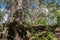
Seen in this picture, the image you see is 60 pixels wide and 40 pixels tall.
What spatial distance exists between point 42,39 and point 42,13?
137 cm

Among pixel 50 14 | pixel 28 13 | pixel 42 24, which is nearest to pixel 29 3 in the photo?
pixel 28 13

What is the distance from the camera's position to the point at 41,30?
6.32m

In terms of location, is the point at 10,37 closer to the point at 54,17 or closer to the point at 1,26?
the point at 1,26

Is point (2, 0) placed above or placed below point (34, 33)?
above

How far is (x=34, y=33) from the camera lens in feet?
20.4

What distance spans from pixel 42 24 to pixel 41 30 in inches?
9.5

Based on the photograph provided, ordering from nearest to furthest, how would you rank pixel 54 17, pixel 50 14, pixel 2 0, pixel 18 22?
pixel 18 22, pixel 54 17, pixel 50 14, pixel 2 0

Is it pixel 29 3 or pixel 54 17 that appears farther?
pixel 29 3

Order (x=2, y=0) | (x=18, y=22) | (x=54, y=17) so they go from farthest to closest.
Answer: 1. (x=2, y=0)
2. (x=54, y=17)
3. (x=18, y=22)

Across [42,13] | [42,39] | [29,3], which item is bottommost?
[42,39]

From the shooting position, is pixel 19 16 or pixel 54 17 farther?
pixel 54 17

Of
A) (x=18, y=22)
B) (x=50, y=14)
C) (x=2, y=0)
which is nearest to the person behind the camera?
(x=18, y=22)

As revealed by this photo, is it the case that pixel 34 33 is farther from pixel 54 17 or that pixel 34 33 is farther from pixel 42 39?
pixel 54 17

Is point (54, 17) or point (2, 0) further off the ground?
point (2, 0)
